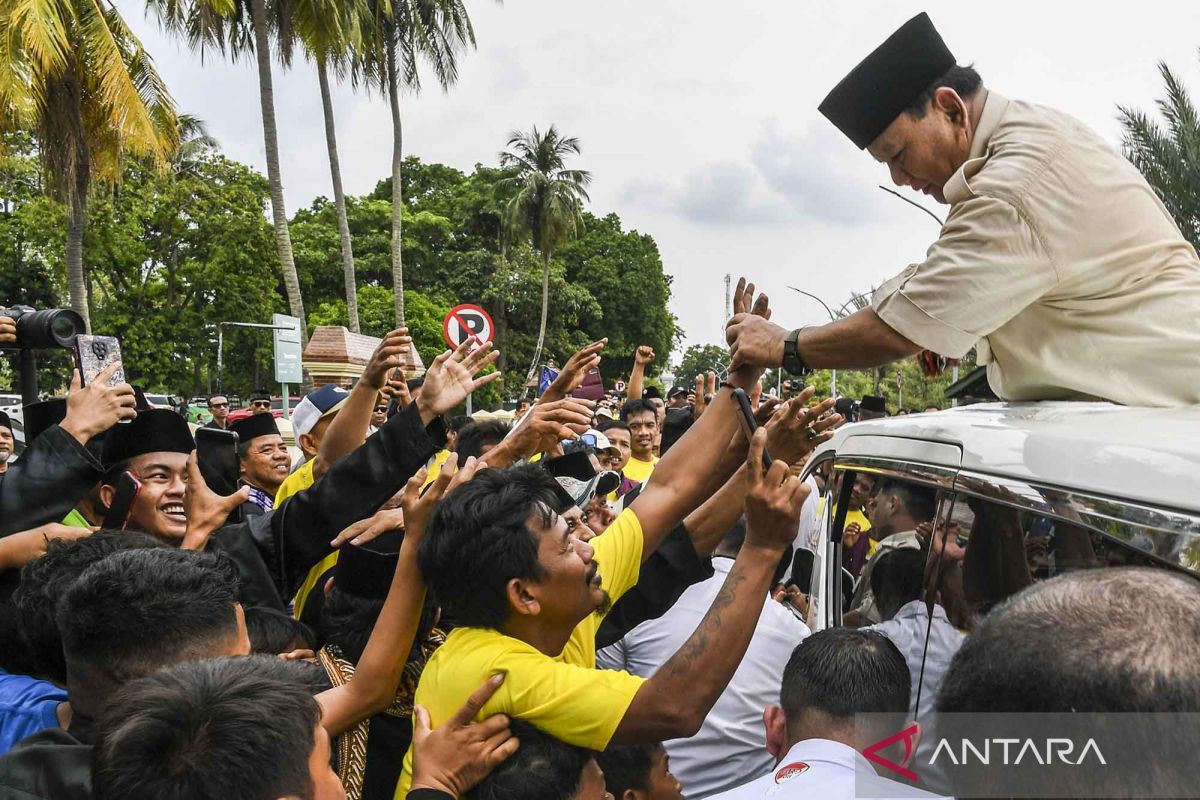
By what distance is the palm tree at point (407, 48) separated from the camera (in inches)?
857

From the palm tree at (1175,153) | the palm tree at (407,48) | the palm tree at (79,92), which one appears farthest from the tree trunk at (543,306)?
the palm tree at (1175,153)

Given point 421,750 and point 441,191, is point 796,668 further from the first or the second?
point 441,191

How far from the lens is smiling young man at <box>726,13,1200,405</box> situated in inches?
74.9

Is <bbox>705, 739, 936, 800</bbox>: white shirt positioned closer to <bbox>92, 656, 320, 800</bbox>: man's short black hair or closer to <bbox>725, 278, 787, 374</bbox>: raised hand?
<bbox>92, 656, 320, 800</bbox>: man's short black hair

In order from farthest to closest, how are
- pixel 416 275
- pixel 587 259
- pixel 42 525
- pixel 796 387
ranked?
pixel 587 259, pixel 416 275, pixel 796 387, pixel 42 525

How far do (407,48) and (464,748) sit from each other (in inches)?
910

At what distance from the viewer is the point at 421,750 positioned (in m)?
1.86

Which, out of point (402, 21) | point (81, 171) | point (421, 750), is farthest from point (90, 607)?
point (402, 21)

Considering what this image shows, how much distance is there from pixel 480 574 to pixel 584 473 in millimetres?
1699

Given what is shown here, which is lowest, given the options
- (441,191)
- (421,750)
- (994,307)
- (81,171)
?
(421,750)

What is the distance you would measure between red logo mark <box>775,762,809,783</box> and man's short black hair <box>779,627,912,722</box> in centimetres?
19

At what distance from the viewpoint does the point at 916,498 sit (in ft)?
6.88

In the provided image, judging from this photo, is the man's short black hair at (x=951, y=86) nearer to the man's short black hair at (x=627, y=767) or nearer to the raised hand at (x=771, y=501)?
the raised hand at (x=771, y=501)

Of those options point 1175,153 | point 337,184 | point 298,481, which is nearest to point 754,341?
point 298,481
